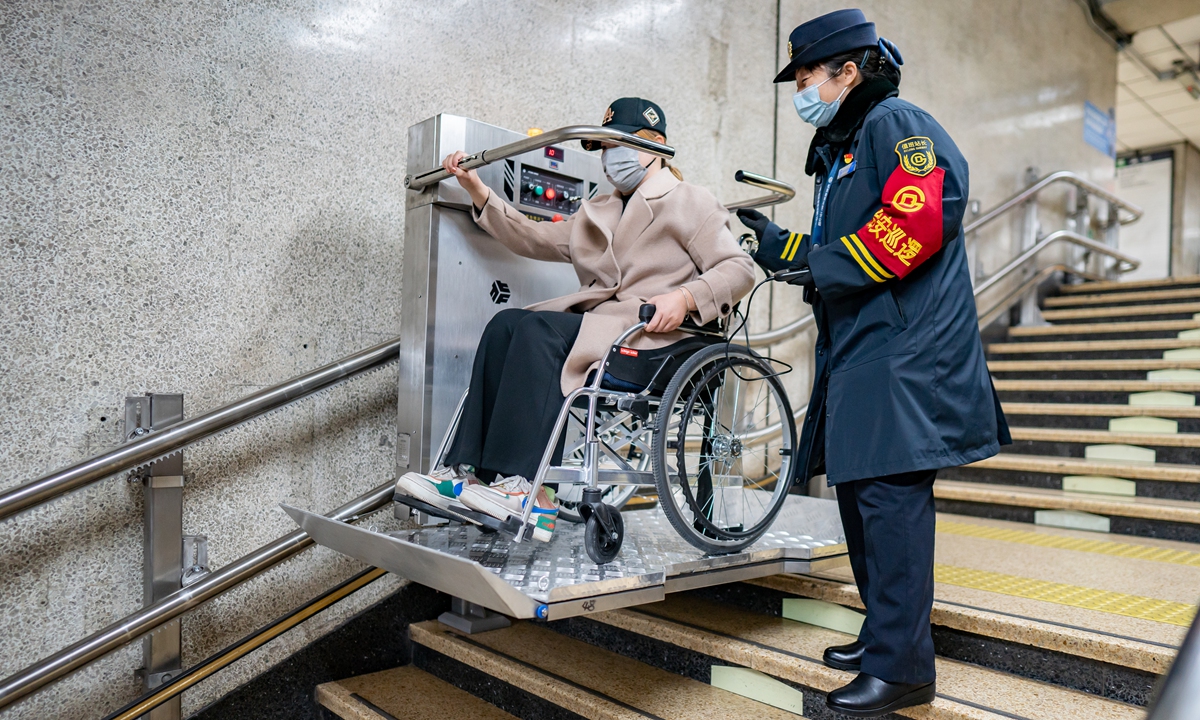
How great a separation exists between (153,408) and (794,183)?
10.5 feet

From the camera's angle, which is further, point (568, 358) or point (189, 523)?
point (189, 523)

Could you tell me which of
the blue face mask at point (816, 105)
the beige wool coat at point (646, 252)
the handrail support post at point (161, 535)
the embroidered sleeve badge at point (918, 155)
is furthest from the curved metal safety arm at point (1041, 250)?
the handrail support post at point (161, 535)

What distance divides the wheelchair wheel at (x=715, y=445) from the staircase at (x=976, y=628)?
0.27 meters

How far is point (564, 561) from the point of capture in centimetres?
177

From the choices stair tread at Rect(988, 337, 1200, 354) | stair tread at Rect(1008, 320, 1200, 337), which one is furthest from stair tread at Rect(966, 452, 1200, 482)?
stair tread at Rect(1008, 320, 1200, 337)

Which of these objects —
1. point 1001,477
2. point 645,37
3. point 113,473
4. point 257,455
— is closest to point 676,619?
point 257,455

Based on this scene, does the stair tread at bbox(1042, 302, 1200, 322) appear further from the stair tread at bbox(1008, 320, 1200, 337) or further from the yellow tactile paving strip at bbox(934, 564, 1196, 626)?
the yellow tactile paving strip at bbox(934, 564, 1196, 626)

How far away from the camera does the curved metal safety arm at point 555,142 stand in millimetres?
1748

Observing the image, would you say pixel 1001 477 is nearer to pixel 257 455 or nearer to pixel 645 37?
pixel 645 37

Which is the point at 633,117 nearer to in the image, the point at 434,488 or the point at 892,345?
the point at 892,345

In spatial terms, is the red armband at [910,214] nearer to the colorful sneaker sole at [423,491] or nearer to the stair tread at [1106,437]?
the colorful sneaker sole at [423,491]

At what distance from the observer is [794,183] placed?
160 inches

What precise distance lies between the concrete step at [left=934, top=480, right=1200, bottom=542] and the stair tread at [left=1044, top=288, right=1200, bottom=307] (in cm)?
244

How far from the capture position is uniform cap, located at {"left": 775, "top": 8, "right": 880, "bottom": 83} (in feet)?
5.54
